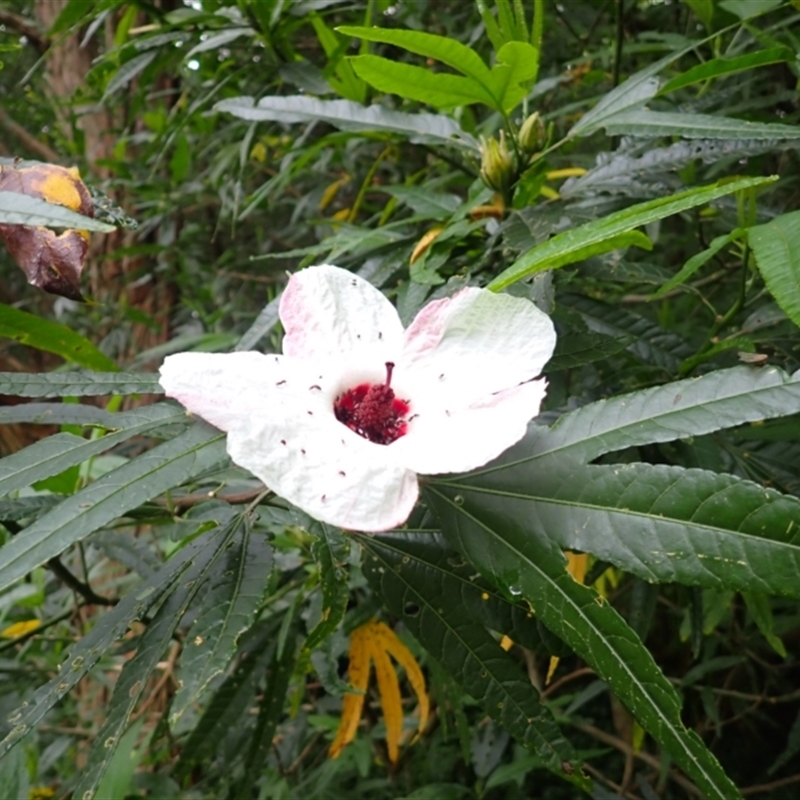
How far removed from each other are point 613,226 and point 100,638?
499 mm

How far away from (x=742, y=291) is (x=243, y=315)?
1.49 metres

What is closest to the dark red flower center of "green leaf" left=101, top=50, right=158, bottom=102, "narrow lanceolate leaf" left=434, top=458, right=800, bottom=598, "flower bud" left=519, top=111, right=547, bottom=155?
"narrow lanceolate leaf" left=434, top=458, right=800, bottom=598

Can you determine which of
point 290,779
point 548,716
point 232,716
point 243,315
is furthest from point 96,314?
point 548,716

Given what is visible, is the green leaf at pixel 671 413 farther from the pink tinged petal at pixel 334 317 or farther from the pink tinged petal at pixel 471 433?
the pink tinged petal at pixel 334 317

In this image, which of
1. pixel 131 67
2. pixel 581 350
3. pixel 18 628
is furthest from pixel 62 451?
pixel 18 628

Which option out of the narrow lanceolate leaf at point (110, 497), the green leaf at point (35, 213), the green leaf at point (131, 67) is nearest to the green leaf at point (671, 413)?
the narrow lanceolate leaf at point (110, 497)

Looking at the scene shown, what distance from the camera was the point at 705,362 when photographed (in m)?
0.89

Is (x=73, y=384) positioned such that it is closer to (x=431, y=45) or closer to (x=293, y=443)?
(x=293, y=443)

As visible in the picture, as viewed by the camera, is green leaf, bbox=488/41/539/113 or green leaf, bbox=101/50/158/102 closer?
green leaf, bbox=488/41/539/113

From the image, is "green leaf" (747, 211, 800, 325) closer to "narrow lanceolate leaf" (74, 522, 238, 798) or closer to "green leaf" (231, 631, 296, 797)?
"narrow lanceolate leaf" (74, 522, 238, 798)

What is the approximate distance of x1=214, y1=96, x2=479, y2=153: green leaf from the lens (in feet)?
2.93

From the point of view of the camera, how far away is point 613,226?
1.67ft

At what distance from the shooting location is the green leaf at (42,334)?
2.27 feet

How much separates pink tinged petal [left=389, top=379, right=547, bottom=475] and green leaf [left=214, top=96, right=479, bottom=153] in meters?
0.50
